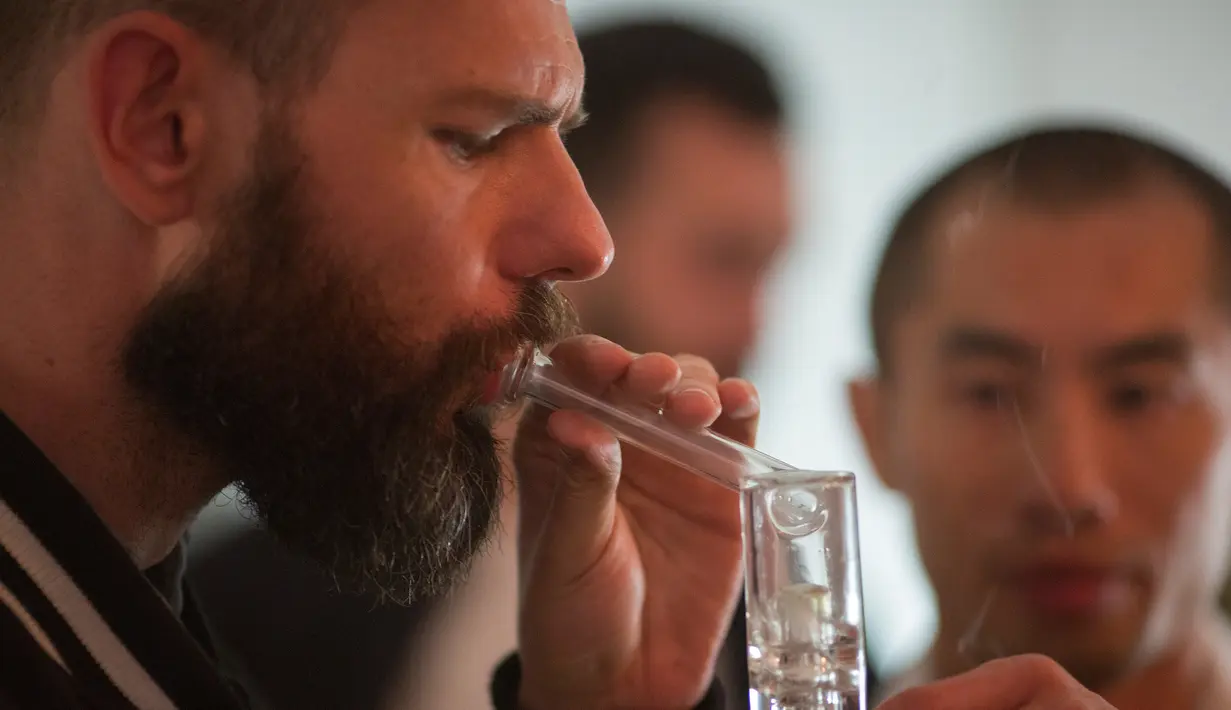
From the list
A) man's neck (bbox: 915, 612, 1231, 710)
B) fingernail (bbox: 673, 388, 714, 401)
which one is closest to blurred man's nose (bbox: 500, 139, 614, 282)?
fingernail (bbox: 673, 388, 714, 401)

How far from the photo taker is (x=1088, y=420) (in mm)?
819

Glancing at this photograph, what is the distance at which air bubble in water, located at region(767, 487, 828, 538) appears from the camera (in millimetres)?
573

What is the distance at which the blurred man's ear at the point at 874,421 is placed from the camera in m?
0.87

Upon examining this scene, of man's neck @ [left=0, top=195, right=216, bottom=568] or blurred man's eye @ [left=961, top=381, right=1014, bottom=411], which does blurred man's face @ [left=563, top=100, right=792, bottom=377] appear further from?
man's neck @ [left=0, top=195, right=216, bottom=568]

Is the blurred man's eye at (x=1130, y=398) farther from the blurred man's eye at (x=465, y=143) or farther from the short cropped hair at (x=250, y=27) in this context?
the short cropped hair at (x=250, y=27)

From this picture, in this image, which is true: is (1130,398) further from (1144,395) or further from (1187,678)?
(1187,678)

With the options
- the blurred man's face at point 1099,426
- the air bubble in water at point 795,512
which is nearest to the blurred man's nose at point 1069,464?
the blurred man's face at point 1099,426

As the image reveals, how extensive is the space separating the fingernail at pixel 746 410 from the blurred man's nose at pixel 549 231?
159 millimetres

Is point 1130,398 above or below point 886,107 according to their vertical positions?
below

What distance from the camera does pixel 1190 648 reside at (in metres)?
0.82

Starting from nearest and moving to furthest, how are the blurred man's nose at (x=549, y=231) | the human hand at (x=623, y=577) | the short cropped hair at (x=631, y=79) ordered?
the blurred man's nose at (x=549, y=231)
the human hand at (x=623, y=577)
the short cropped hair at (x=631, y=79)

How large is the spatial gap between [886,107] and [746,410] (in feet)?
1.05

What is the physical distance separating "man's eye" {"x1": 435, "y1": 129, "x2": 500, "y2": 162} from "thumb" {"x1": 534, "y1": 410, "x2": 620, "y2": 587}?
0.62ft

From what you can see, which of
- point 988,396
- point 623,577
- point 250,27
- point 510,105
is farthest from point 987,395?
point 250,27
